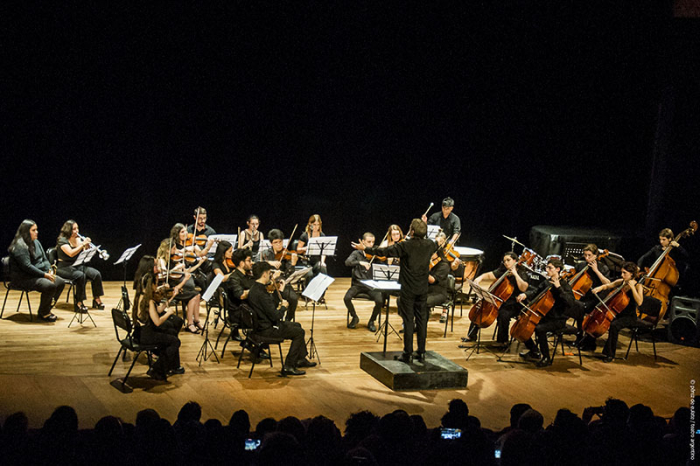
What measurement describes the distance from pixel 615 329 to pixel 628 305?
0.36m

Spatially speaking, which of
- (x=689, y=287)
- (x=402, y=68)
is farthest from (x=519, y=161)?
(x=689, y=287)

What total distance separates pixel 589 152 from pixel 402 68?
4.14m

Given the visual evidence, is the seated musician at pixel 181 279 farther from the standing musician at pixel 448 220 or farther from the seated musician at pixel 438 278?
the standing musician at pixel 448 220

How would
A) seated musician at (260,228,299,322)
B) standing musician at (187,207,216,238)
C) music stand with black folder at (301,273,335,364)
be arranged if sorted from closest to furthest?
music stand with black folder at (301,273,335,364) < seated musician at (260,228,299,322) < standing musician at (187,207,216,238)

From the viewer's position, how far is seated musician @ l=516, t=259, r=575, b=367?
798 centimetres

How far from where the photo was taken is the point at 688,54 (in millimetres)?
10398

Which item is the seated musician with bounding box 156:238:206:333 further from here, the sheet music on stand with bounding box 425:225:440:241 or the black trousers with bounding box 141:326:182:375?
the sheet music on stand with bounding box 425:225:440:241

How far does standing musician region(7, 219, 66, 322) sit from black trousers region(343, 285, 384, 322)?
3.84m

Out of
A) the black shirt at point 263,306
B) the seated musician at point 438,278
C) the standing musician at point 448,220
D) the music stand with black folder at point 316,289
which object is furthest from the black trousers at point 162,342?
the standing musician at point 448,220

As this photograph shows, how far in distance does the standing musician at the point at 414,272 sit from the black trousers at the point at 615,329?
2.69 meters

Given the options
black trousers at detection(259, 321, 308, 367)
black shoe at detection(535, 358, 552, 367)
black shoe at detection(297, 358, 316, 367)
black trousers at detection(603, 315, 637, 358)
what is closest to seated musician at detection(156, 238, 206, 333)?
black trousers at detection(259, 321, 308, 367)

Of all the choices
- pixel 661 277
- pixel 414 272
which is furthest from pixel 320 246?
pixel 661 277

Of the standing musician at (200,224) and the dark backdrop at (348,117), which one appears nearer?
the standing musician at (200,224)

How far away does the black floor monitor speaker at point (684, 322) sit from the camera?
9172 mm
